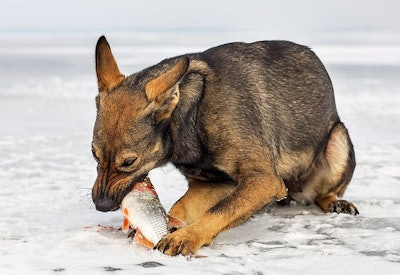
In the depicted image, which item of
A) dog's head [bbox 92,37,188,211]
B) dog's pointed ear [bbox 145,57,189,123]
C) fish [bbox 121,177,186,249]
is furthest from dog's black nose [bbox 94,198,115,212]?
dog's pointed ear [bbox 145,57,189,123]

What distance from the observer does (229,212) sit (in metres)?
5.45

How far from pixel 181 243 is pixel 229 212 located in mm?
552

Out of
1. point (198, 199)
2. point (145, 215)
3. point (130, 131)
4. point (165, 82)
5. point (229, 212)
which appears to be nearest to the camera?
point (130, 131)

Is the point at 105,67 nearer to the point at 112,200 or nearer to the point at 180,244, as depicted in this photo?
the point at 112,200

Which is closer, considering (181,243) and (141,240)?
(181,243)

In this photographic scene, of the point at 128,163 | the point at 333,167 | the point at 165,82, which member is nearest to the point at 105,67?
the point at 165,82

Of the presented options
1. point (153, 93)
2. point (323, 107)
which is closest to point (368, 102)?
point (323, 107)

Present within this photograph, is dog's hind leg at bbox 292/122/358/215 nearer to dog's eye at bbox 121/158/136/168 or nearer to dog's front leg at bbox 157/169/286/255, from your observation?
dog's front leg at bbox 157/169/286/255

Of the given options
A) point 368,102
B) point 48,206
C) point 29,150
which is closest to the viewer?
point 48,206

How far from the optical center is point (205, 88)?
572 centimetres

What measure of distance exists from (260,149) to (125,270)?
163 cm

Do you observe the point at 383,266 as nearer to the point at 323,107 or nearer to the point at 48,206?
the point at 323,107

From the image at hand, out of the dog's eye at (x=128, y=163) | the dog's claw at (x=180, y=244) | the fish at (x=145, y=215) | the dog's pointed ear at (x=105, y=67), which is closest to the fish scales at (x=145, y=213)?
the fish at (x=145, y=215)

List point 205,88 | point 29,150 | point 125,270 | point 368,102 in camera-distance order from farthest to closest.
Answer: point 368,102 → point 29,150 → point 205,88 → point 125,270
